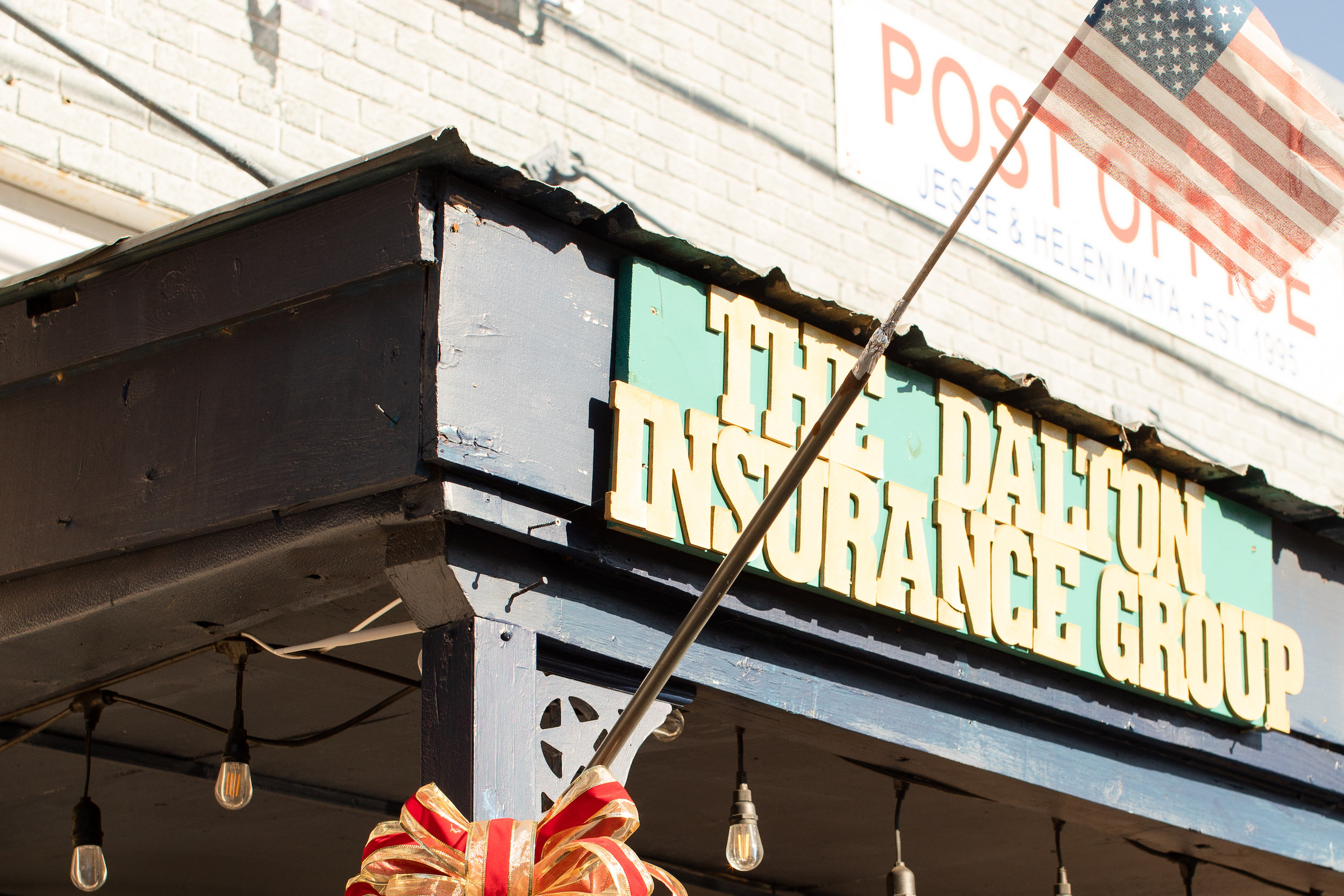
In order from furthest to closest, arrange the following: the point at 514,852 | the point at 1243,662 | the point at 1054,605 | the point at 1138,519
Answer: the point at 1243,662
the point at 1138,519
the point at 1054,605
the point at 514,852

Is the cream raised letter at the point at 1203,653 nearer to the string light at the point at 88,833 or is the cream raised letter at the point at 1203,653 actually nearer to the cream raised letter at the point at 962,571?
the cream raised letter at the point at 962,571

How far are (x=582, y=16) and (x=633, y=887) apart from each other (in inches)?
222

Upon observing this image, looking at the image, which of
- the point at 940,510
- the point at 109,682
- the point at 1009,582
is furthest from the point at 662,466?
the point at 109,682

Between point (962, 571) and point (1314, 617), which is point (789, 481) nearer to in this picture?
point (962, 571)

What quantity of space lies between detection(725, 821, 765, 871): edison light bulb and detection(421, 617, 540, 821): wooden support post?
1.27m

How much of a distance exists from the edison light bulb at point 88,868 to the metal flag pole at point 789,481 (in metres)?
2.54

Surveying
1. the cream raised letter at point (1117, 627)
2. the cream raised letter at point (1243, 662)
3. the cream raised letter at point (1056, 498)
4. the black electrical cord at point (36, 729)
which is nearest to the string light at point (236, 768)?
the black electrical cord at point (36, 729)

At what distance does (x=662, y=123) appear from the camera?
8.27m

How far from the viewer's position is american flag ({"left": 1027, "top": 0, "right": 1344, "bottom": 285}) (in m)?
3.74

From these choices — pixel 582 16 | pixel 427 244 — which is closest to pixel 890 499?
pixel 427 244

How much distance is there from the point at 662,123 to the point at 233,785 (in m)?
4.48

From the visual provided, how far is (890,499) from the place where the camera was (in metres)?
4.84

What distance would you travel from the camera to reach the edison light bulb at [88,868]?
201 inches

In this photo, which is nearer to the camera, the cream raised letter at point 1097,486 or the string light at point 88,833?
the string light at point 88,833
